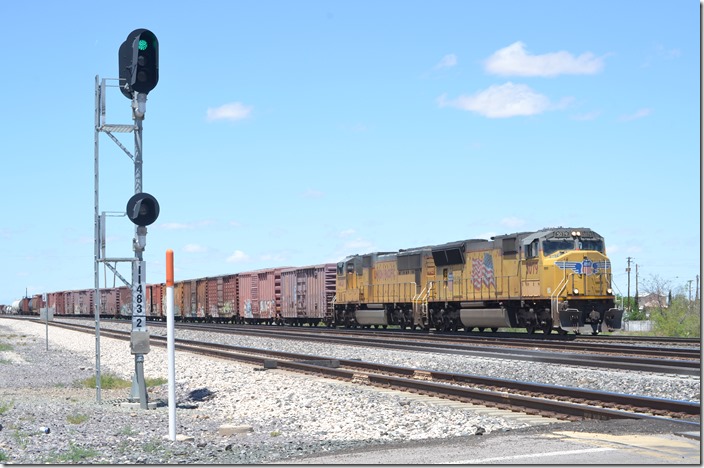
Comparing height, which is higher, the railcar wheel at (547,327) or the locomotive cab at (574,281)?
the locomotive cab at (574,281)

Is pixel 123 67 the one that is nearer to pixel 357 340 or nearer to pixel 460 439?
pixel 460 439

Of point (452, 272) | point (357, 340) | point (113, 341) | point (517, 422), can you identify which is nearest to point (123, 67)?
point (517, 422)

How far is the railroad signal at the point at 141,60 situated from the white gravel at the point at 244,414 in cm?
478

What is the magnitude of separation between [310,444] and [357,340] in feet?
60.7

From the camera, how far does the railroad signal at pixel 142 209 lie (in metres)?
12.8

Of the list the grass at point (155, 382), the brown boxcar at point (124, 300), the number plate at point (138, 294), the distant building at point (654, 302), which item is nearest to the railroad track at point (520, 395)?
the grass at point (155, 382)

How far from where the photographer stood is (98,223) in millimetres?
13656

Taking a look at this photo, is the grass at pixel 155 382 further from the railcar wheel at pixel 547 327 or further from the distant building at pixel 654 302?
the distant building at pixel 654 302

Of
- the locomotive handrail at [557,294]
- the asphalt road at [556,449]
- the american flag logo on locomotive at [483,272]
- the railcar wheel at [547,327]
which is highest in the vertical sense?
the american flag logo on locomotive at [483,272]

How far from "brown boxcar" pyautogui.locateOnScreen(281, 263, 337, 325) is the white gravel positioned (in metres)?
24.1

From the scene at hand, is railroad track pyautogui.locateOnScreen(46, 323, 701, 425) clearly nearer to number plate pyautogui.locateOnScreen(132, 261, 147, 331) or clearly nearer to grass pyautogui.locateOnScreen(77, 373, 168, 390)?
grass pyautogui.locateOnScreen(77, 373, 168, 390)

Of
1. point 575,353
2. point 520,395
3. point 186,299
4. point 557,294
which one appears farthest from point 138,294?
point 186,299

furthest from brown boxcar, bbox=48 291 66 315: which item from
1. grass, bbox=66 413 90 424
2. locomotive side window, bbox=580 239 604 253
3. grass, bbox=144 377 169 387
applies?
grass, bbox=66 413 90 424

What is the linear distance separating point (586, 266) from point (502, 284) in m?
3.18
